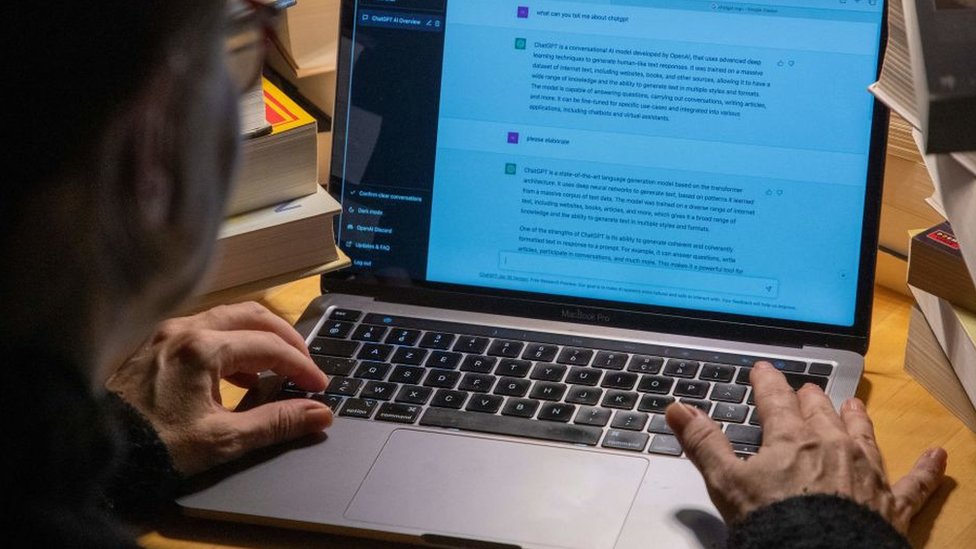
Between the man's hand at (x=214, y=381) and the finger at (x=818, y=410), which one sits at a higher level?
the finger at (x=818, y=410)

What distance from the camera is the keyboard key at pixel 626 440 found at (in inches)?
39.2

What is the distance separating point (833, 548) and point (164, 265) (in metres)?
0.46

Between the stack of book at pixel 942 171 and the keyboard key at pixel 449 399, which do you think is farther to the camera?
the keyboard key at pixel 449 399

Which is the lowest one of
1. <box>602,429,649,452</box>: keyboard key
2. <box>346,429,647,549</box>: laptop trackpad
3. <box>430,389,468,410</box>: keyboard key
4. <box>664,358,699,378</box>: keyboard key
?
<box>346,429,647,549</box>: laptop trackpad

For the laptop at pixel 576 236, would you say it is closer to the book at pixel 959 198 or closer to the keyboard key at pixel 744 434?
the keyboard key at pixel 744 434

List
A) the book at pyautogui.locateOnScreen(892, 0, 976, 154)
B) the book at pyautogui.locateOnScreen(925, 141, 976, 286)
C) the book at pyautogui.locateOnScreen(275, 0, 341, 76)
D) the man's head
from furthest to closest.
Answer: the book at pyautogui.locateOnScreen(275, 0, 341, 76) → the book at pyautogui.locateOnScreen(925, 141, 976, 286) → the book at pyautogui.locateOnScreen(892, 0, 976, 154) → the man's head

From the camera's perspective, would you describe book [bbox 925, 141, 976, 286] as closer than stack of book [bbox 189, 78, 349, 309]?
Yes

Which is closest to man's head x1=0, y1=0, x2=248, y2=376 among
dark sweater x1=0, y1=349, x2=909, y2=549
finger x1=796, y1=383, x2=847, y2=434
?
dark sweater x1=0, y1=349, x2=909, y2=549

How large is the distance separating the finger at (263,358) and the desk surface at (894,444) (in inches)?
2.5

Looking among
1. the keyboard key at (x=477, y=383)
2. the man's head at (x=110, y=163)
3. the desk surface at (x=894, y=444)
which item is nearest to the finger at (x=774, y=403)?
the desk surface at (x=894, y=444)

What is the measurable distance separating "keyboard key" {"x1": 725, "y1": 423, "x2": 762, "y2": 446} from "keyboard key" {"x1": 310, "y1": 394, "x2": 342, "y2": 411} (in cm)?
32

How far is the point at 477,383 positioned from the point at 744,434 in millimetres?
225

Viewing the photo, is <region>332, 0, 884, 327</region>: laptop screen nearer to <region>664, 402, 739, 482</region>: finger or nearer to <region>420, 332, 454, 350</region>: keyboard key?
<region>420, 332, 454, 350</region>: keyboard key

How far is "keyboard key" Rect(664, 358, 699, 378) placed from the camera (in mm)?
1073
